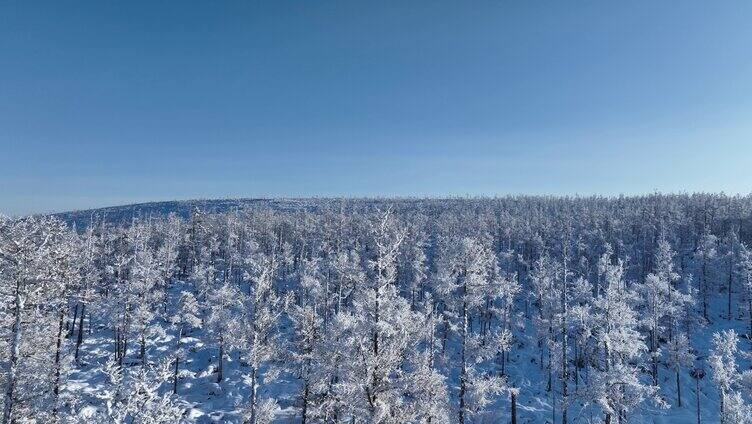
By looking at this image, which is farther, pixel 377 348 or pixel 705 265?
pixel 705 265

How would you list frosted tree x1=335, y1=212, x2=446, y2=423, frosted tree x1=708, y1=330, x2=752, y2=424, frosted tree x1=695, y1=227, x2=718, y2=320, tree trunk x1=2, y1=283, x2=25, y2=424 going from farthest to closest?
frosted tree x1=695, y1=227, x2=718, y2=320
frosted tree x1=708, y1=330, x2=752, y2=424
tree trunk x1=2, y1=283, x2=25, y2=424
frosted tree x1=335, y1=212, x2=446, y2=423

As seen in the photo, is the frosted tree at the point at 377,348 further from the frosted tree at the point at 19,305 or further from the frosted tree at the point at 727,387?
the frosted tree at the point at 727,387

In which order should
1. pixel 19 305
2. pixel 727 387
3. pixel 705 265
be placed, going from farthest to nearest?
1. pixel 705 265
2. pixel 727 387
3. pixel 19 305

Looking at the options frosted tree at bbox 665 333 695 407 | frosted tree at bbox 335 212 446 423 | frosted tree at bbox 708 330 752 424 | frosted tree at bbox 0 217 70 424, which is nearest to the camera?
frosted tree at bbox 335 212 446 423

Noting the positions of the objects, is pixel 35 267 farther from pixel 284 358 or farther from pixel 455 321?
pixel 455 321

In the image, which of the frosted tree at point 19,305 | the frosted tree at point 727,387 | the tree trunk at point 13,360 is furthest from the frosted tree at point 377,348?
the frosted tree at point 727,387

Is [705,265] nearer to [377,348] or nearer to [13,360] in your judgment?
[377,348]

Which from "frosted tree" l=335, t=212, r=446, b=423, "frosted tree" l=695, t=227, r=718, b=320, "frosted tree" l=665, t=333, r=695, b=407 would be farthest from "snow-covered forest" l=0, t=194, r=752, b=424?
"frosted tree" l=695, t=227, r=718, b=320

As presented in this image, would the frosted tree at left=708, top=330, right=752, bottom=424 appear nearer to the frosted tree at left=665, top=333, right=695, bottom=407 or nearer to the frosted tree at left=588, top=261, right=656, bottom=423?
the frosted tree at left=588, top=261, right=656, bottom=423

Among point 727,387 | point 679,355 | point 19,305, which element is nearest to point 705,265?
point 679,355
